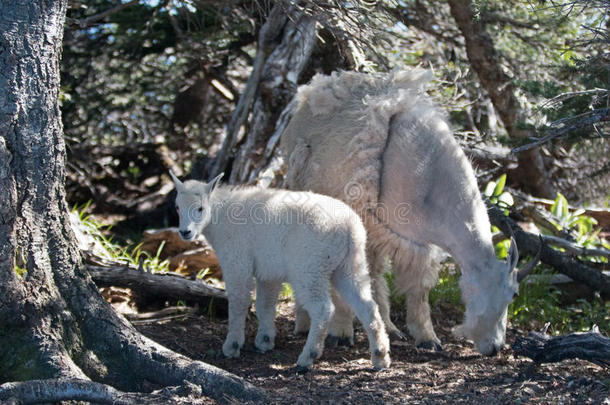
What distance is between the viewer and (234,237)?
541 cm

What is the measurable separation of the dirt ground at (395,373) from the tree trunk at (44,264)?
28.3 inches

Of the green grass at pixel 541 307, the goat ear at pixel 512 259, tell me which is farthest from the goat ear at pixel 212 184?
the goat ear at pixel 512 259

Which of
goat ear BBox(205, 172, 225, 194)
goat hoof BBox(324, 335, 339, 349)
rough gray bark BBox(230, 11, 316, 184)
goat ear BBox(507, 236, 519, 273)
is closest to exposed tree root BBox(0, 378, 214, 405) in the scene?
goat ear BBox(205, 172, 225, 194)

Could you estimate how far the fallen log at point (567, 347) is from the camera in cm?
447

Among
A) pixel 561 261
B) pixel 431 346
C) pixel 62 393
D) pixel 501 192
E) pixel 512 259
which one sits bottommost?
pixel 431 346

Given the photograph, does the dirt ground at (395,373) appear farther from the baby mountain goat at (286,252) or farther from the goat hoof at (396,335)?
the baby mountain goat at (286,252)

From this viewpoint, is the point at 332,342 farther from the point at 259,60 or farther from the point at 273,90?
the point at 259,60

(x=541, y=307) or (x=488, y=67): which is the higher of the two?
(x=488, y=67)

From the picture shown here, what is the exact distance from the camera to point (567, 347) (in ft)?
15.0

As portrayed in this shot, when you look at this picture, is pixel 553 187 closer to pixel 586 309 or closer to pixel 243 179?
pixel 586 309

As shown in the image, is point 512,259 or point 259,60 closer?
point 512,259

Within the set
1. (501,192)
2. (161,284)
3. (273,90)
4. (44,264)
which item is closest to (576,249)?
(501,192)

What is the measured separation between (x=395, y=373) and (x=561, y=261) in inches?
106

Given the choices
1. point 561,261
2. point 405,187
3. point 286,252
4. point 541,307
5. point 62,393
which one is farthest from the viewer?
point 541,307
